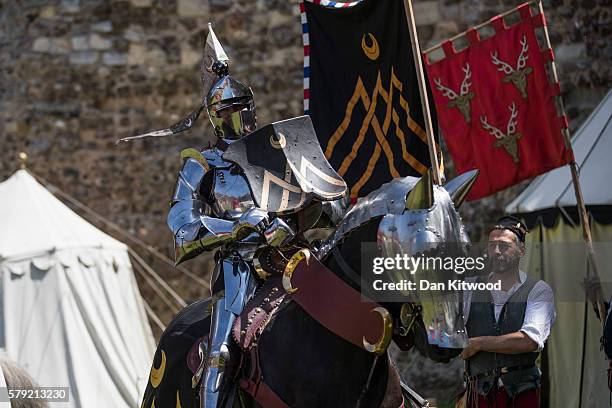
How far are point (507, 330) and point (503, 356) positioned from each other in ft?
0.40

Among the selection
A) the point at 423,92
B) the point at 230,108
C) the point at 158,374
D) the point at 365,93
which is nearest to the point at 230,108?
the point at 230,108

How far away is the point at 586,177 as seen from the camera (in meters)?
8.02

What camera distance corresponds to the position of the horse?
391 cm

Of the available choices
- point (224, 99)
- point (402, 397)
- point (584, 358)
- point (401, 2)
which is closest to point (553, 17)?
point (584, 358)

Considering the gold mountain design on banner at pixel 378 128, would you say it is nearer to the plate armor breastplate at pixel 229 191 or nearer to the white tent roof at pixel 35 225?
the plate armor breastplate at pixel 229 191

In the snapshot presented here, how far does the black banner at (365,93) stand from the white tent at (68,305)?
10.7 feet

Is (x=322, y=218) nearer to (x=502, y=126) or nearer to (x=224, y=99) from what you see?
(x=224, y=99)

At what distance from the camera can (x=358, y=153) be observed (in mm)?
6336

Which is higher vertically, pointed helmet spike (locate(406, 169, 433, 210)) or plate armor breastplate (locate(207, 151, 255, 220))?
plate armor breastplate (locate(207, 151, 255, 220))

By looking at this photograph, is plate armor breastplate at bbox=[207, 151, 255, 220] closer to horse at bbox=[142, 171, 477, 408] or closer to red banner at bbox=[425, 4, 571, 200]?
horse at bbox=[142, 171, 477, 408]

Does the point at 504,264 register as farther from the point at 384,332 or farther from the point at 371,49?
the point at 384,332

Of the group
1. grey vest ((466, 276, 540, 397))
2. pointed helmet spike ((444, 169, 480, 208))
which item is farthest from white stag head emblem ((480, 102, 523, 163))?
pointed helmet spike ((444, 169, 480, 208))

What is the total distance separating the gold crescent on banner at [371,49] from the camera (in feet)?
21.3

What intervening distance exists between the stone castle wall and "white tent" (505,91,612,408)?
4222 mm
